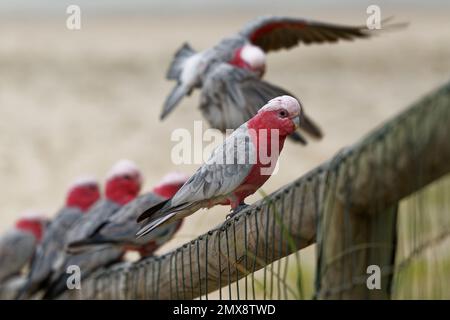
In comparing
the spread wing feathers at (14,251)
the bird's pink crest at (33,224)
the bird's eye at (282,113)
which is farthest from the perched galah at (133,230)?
the bird's eye at (282,113)

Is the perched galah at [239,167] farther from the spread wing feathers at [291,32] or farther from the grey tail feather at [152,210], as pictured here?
the spread wing feathers at [291,32]

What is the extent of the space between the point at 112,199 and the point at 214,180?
3087 mm

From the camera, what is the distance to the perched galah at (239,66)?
409 cm

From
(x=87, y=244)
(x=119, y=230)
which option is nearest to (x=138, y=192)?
(x=119, y=230)

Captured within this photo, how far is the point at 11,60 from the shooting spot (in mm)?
14750

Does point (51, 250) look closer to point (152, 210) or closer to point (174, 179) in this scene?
point (174, 179)

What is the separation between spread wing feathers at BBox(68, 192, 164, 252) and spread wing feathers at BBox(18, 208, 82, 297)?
55cm

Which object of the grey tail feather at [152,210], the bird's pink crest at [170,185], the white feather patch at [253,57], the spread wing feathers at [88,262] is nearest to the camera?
the grey tail feather at [152,210]

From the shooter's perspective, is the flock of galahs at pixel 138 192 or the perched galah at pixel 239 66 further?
the flock of galahs at pixel 138 192

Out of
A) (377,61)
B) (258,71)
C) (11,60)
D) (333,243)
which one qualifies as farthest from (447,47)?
(333,243)

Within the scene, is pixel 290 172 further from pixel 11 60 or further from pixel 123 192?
pixel 11 60

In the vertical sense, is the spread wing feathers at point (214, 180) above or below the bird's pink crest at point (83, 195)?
below

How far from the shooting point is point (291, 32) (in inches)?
215

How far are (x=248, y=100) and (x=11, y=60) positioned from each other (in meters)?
11.5
